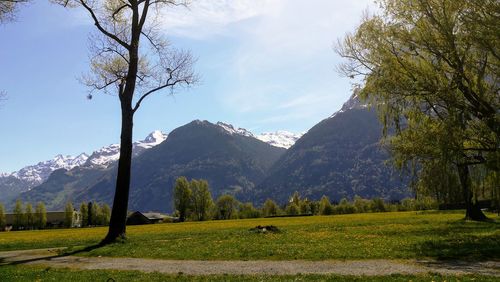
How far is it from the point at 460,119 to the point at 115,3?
27.0m

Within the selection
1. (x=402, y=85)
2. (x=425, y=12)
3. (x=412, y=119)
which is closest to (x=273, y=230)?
(x=412, y=119)

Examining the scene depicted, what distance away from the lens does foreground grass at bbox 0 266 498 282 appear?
1536cm

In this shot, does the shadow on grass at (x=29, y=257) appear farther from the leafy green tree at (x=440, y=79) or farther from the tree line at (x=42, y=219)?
the tree line at (x=42, y=219)

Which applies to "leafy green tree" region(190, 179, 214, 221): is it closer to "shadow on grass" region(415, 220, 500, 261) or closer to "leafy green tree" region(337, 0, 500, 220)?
"leafy green tree" region(337, 0, 500, 220)

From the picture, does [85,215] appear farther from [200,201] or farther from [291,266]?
[291,266]

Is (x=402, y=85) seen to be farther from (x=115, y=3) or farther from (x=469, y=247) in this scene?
(x=115, y=3)

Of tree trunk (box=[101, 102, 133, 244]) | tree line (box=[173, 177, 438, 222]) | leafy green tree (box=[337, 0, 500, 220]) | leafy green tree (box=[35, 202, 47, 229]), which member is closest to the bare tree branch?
tree trunk (box=[101, 102, 133, 244])

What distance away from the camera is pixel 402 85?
28.2 meters

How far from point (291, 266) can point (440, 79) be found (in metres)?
15.6

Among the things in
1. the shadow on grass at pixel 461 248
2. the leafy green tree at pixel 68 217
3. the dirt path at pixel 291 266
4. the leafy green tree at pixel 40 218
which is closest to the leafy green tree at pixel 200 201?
the leafy green tree at pixel 68 217

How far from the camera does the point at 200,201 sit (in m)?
163

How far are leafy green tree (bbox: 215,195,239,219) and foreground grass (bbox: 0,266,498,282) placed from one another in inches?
5451

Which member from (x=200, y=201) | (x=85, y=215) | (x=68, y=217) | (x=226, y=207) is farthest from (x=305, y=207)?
(x=68, y=217)

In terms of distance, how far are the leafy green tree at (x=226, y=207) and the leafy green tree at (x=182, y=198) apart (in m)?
12.1
